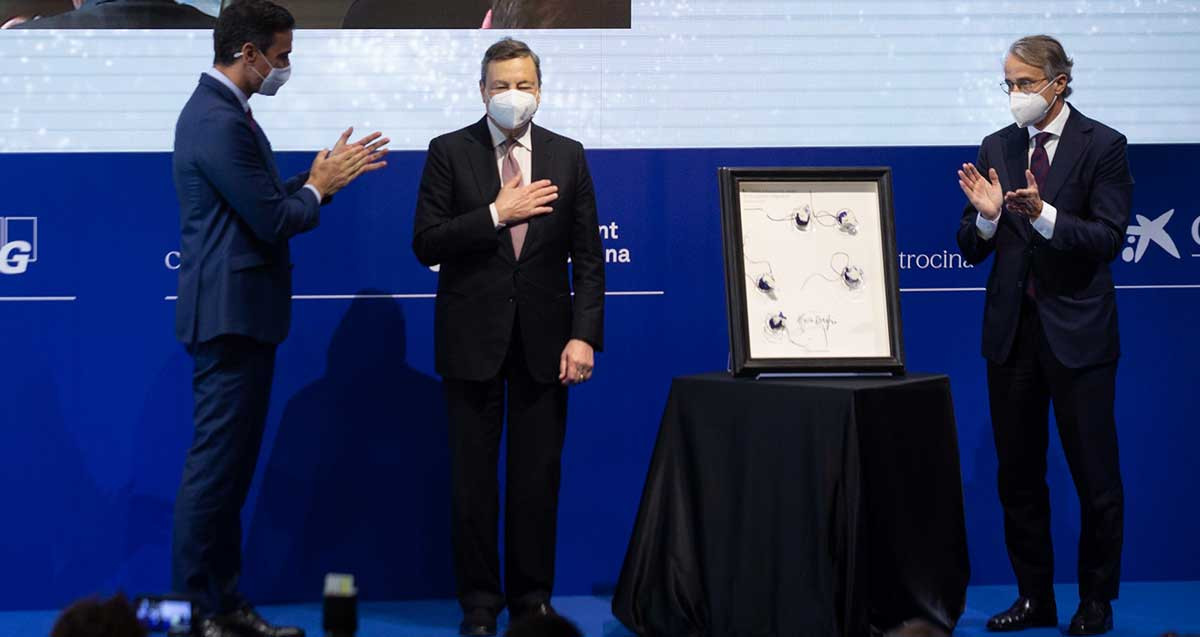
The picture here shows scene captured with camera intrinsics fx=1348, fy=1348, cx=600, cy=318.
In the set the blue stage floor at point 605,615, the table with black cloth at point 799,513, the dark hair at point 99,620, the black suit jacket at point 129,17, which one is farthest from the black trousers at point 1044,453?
the dark hair at point 99,620

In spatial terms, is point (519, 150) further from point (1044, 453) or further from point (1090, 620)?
point (1090, 620)

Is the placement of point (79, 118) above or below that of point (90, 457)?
above

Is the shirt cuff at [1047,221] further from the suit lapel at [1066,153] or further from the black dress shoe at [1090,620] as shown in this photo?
the black dress shoe at [1090,620]

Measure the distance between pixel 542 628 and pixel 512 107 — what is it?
237cm

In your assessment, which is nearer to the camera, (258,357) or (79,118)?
(258,357)

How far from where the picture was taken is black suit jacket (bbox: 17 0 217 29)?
437 centimetres

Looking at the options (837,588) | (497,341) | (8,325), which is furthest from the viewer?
(8,325)

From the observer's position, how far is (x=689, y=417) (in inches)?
142

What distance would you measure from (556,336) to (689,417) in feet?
1.63

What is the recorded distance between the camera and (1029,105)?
3.86 metres

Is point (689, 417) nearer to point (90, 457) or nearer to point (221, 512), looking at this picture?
point (221, 512)

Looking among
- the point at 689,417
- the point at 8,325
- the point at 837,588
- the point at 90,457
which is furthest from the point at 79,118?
the point at 837,588

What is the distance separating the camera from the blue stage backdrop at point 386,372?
4.34 metres

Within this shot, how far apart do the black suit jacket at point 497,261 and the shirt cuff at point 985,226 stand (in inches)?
43.2
